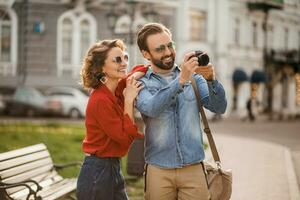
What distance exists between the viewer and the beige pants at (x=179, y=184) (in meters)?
3.61

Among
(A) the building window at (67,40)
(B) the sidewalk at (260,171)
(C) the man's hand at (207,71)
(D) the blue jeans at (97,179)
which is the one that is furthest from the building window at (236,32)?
(C) the man's hand at (207,71)

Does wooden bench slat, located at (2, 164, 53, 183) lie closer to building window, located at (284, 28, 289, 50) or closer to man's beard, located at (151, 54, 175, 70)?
man's beard, located at (151, 54, 175, 70)

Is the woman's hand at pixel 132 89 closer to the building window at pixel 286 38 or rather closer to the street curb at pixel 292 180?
the street curb at pixel 292 180

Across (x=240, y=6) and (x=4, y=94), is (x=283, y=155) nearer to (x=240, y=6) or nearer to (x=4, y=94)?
(x=4, y=94)

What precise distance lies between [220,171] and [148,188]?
0.47 meters

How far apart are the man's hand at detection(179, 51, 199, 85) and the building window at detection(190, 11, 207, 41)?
1285 inches

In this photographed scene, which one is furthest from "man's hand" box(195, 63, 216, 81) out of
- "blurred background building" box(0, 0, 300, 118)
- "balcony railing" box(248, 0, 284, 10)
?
"balcony railing" box(248, 0, 284, 10)

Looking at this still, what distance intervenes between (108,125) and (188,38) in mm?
31801

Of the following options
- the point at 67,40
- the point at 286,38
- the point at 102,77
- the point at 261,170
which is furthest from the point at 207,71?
the point at 286,38

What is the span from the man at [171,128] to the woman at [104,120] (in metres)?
0.21

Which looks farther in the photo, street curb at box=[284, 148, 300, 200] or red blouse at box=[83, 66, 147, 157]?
street curb at box=[284, 148, 300, 200]

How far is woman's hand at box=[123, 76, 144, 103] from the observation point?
3678 mm

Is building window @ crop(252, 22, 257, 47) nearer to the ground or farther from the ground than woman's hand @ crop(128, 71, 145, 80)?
farther from the ground

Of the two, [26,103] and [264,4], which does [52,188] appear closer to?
[26,103]
